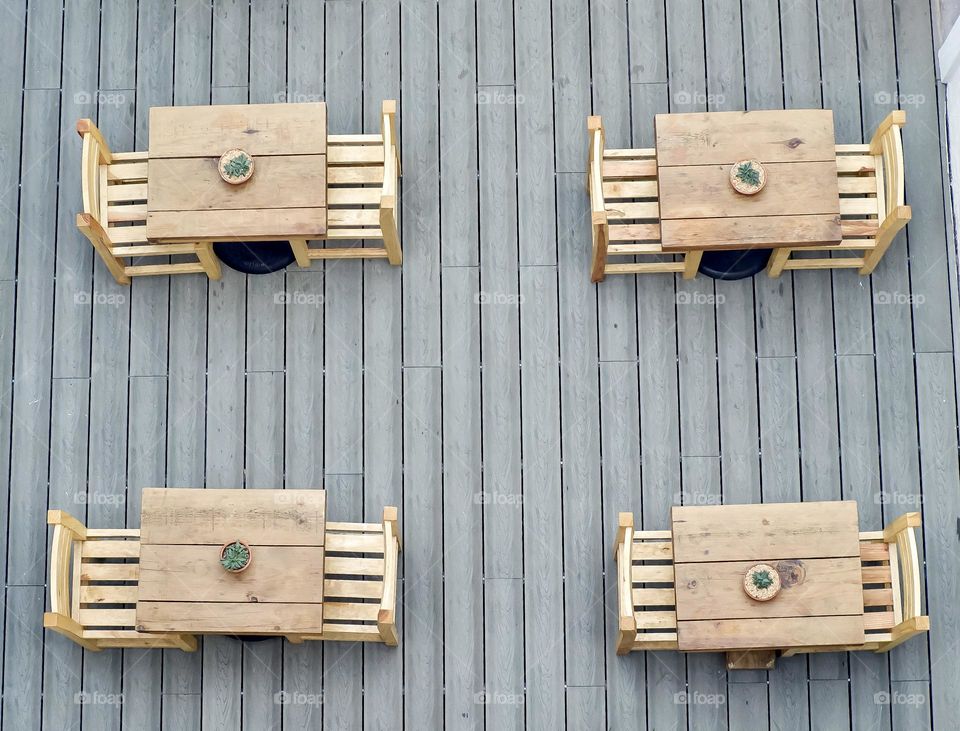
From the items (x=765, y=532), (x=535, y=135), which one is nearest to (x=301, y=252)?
(x=535, y=135)

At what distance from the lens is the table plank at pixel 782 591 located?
18.7 feet

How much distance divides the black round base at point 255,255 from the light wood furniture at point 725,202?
69.8 inches

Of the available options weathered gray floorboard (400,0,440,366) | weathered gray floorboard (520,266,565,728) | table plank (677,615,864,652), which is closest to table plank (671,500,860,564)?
table plank (677,615,864,652)

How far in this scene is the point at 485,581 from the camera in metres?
6.41

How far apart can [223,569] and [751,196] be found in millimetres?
3326

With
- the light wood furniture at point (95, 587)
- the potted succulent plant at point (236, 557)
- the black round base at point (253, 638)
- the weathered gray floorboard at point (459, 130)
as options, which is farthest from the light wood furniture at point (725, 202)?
the light wood furniture at point (95, 587)

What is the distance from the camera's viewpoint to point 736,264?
6543 millimetres

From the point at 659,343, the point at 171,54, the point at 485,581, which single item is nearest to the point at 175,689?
the point at 485,581

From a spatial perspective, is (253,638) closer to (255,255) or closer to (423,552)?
(423,552)

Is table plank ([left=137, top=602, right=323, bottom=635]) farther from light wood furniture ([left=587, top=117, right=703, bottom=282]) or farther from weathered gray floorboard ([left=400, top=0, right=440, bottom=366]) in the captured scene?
light wood furniture ([left=587, top=117, right=703, bottom=282])

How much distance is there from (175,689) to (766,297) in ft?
13.0

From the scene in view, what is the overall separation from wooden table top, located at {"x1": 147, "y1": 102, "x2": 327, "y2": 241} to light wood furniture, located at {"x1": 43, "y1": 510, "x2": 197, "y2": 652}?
1.61 m

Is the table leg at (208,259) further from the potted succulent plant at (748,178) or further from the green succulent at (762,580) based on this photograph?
the green succulent at (762,580)

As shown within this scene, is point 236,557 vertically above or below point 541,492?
below
